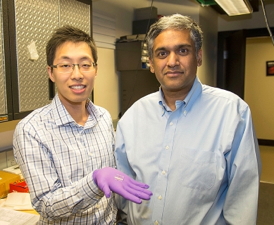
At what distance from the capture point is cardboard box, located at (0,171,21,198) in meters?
1.80

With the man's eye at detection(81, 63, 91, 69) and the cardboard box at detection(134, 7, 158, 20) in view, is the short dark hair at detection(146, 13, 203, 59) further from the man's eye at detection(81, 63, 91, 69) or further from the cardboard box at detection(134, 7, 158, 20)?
the cardboard box at detection(134, 7, 158, 20)

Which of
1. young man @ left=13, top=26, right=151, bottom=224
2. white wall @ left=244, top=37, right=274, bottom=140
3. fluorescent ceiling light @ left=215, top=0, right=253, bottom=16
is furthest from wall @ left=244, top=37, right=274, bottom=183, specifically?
young man @ left=13, top=26, right=151, bottom=224

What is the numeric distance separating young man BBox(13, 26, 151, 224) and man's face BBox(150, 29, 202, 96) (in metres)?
0.32

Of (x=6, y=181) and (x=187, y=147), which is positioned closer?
(x=187, y=147)

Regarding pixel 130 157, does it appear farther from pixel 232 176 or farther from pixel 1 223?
pixel 1 223

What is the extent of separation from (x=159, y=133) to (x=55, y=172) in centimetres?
47

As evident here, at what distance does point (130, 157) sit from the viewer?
125cm

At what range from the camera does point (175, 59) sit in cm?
119

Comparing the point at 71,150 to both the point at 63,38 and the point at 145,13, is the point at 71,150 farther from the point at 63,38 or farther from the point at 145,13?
the point at 145,13

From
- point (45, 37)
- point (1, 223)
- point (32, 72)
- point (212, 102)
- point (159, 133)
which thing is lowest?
point (1, 223)

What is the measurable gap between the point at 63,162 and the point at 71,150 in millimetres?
61

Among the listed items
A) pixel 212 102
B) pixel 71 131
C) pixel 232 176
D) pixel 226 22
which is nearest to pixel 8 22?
pixel 71 131

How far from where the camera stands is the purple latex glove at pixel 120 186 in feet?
3.13

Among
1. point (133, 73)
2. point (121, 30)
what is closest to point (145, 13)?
point (121, 30)
